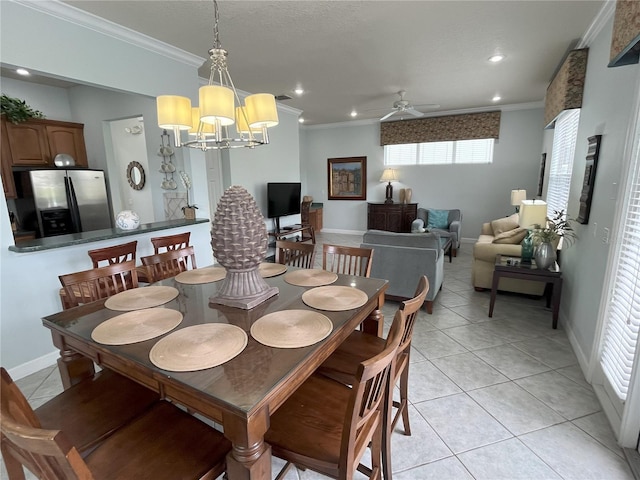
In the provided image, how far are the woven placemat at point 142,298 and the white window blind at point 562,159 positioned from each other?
4.12m

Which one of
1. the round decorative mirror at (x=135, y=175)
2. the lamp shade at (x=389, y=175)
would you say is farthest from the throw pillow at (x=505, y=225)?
the round decorative mirror at (x=135, y=175)

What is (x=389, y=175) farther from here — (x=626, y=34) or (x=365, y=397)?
(x=365, y=397)

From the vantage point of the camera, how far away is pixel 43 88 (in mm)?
4516

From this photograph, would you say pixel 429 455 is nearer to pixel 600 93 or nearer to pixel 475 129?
pixel 600 93

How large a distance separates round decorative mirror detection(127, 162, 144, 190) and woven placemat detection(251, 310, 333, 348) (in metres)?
4.17

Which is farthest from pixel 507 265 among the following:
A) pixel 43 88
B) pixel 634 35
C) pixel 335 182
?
pixel 43 88

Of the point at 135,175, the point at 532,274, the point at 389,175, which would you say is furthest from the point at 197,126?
the point at 389,175

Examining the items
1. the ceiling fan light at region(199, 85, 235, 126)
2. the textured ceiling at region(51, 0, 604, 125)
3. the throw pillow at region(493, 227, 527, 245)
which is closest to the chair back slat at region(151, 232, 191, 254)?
the ceiling fan light at region(199, 85, 235, 126)

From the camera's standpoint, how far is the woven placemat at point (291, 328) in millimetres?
1226

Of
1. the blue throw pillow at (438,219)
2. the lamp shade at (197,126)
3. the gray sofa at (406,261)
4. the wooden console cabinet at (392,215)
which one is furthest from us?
the wooden console cabinet at (392,215)

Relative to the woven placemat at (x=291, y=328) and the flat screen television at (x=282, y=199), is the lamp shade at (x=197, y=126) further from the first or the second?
the flat screen television at (x=282, y=199)

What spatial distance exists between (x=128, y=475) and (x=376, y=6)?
3204 millimetres

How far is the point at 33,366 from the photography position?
7.88 ft

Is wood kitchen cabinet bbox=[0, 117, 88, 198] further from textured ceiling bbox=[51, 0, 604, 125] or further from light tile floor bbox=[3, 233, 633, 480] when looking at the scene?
light tile floor bbox=[3, 233, 633, 480]
